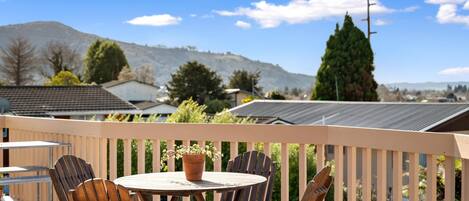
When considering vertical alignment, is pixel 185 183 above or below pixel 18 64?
below

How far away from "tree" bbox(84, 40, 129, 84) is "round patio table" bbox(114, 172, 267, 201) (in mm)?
63423

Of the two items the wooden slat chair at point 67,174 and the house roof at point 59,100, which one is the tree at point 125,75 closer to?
the house roof at point 59,100

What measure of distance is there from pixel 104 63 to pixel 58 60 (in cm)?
458

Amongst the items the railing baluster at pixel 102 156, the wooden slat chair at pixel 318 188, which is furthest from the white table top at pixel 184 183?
the railing baluster at pixel 102 156

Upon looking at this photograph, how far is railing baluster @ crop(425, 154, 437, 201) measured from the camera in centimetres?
409

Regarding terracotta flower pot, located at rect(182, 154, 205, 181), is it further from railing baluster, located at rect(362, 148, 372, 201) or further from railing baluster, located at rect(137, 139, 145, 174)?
railing baluster, located at rect(137, 139, 145, 174)

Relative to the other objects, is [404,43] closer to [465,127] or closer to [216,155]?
[465,127]

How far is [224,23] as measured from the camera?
84.9 metres

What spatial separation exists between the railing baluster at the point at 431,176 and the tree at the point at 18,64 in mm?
54742

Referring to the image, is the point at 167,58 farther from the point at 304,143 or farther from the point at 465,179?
the point at 465,179

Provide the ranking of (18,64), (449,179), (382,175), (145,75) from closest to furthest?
1. (449,179)
2. (382,175)
3. (18,64)
4. (145,75)

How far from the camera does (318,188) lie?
10.9 feet

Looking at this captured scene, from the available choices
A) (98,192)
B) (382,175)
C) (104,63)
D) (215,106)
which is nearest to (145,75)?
(104,63)

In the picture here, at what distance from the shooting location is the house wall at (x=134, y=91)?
47.8 m
